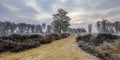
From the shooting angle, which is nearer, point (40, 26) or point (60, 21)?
point (60, 21)

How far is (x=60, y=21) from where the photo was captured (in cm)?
6731

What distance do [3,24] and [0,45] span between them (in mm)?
100198

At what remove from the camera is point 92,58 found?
57.8 ft

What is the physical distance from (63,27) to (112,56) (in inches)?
1974

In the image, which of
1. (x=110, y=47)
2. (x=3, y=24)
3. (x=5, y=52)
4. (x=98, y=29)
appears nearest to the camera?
(x=5, y=52)

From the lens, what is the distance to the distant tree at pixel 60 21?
6681 cm

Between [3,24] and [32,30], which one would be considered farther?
[32,30]

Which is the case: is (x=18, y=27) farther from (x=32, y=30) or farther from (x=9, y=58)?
(x=9, y=58)

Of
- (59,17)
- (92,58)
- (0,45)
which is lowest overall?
(92,58)

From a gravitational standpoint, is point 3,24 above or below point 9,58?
above

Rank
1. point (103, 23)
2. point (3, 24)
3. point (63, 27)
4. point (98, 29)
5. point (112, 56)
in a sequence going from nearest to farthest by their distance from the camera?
1. point (112, 56)
2. point (63, 27)
3. point (3, 24)
4. point (103, 23)
5. point (98, 29)

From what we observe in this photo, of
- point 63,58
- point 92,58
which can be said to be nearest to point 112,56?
point 92,58

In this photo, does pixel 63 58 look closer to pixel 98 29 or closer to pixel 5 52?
pixel 5 52

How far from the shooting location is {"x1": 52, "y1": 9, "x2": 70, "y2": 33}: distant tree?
66.8 meters
